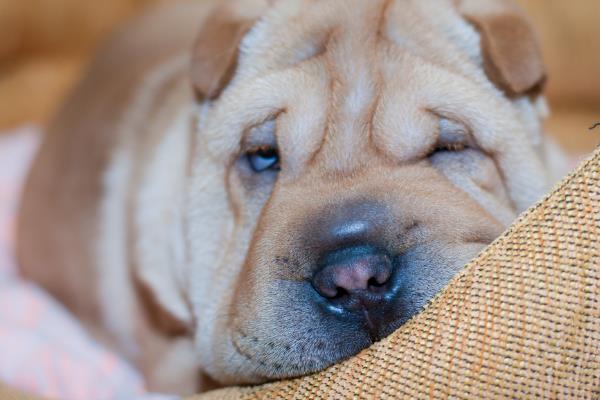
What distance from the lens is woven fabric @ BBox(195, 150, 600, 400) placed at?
4.43 feet

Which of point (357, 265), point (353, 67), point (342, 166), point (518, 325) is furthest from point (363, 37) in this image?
point (518, 325)

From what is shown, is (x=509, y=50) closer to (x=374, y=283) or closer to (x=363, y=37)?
(x=363, y=37)

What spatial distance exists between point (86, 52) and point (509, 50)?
2.95 m

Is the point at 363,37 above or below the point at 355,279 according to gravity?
above

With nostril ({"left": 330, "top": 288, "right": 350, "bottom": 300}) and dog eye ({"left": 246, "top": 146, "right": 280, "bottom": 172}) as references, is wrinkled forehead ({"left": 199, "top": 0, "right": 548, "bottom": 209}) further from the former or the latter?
nostril ({"left": 330, "top": 288, "right": 350, "bottom": 300})

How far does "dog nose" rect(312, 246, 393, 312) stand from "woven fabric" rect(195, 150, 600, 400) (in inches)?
3.3

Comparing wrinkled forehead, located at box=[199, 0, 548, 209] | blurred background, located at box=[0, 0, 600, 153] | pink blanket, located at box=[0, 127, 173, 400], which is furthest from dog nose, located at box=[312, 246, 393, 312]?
blurred background, located at box=[0, 0, 600, 153]

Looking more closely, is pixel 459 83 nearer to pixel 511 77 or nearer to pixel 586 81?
pixel 511 77

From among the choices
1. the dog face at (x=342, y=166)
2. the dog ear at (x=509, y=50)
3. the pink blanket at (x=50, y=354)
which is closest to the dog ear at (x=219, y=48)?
the dog face at (x=342, y=166)

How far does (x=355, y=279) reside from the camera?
1.49 meters

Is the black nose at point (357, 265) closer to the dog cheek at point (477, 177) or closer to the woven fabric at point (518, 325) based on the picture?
the woven fabric at point (518, 325)

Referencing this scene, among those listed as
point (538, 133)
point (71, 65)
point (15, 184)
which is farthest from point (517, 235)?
point (71, 65)

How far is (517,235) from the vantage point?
4.77 feet

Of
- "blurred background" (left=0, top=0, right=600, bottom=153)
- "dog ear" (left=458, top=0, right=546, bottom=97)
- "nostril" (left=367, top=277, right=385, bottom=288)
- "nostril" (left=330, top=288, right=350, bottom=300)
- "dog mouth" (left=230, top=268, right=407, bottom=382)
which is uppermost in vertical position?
"dog ear" (left=458, top=0, right=546, bottom=97)
